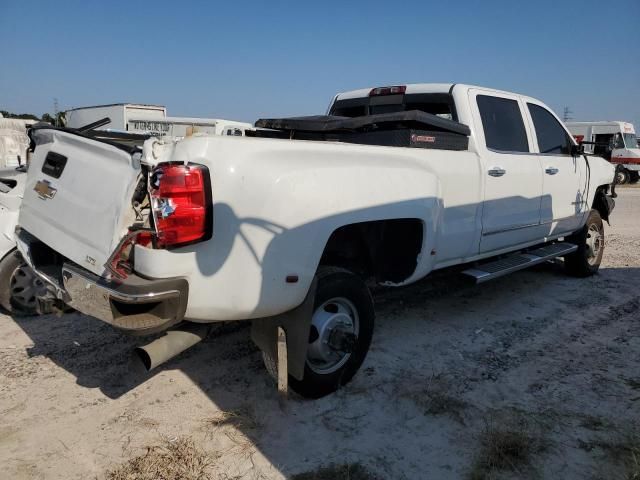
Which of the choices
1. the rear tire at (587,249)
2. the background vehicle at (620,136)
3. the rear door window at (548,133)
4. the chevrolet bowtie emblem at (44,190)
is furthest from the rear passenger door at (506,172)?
the background vehicle at (620,136)

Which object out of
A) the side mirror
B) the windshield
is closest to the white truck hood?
the side mirror

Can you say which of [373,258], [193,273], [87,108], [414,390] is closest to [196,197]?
[193,273]

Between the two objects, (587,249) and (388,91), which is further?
(587,249)

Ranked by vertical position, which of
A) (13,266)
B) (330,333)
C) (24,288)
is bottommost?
(24,288)

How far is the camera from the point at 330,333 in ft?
10.8

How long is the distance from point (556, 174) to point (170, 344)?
4.52 metres

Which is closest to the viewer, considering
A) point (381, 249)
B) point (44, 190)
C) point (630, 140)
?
point (44, 190)

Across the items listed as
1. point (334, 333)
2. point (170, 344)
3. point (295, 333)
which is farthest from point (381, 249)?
point (170, 344)

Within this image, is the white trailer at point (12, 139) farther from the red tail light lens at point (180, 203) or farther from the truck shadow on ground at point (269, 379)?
the red tail light lens at point (180, 203)

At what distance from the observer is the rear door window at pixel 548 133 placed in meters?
5.41

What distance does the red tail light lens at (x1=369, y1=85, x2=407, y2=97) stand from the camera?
508cm

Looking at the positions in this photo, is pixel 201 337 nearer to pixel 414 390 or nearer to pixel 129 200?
pixel 129 200

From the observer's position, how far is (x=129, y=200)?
265cm

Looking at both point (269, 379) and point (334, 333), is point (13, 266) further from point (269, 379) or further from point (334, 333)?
point (334, 333)
